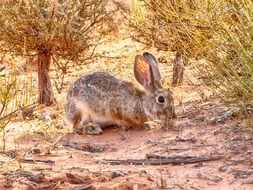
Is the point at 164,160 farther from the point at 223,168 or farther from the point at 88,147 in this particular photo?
the point at 88,147

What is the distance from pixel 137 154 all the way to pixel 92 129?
1440mm

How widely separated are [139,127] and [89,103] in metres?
0.61

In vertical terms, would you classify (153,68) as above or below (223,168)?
above

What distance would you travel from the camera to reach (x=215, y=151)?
18.0 feet

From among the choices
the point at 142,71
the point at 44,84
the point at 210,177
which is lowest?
the point at 210,177

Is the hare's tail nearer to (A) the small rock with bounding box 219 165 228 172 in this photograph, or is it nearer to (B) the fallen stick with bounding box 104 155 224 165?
(B) the fallen stick with bounding box 104 155 224 165

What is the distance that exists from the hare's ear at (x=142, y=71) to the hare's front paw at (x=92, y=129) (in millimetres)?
674

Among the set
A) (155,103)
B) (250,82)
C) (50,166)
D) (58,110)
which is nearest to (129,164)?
(50,166)

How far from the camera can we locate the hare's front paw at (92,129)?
731 cm

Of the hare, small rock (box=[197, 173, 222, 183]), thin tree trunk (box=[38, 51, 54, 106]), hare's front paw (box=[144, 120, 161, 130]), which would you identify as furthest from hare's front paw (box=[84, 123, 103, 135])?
small rock (box=[197, 173, 222, 183])

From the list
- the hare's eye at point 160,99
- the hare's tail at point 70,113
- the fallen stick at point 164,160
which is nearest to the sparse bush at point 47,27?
the hare's tail at point 70,113

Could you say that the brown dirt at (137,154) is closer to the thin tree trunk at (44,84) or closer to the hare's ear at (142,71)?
the hare's ear at (142,71)

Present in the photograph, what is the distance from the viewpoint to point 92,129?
736 cm

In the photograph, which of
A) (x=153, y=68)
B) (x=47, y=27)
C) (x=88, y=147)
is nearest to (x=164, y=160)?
(x=88, y=147)
